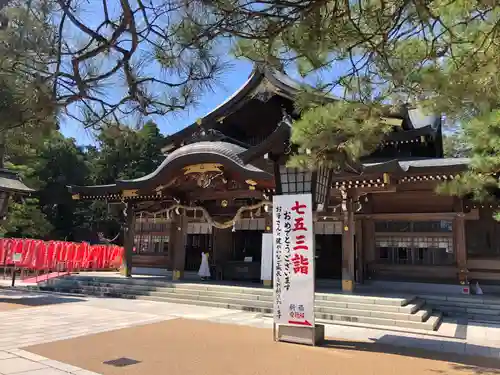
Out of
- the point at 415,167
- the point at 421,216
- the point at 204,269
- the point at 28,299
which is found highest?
the point at 415,167

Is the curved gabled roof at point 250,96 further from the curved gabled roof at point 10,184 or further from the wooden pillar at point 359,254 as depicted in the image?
the curved gabled roof at point 10,184

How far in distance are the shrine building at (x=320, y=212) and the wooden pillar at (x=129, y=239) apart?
38 mm

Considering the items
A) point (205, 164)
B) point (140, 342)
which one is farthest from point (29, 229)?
point (140, 342)

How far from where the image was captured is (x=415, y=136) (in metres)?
12.5

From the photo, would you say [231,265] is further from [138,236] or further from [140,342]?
[140,342]

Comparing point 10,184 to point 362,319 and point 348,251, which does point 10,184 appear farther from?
point 362,319

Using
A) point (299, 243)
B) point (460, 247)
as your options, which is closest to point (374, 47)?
point (299, 243)

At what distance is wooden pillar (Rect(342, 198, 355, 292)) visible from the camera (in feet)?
36.5

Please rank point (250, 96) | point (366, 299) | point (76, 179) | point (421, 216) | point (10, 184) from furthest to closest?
point (76, 179)
point (250, 96)
point (421, 216)
point (10, 184)
point (366, 299)

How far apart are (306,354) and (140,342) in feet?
8.67

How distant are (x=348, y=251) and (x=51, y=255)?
501 inches

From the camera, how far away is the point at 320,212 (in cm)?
955

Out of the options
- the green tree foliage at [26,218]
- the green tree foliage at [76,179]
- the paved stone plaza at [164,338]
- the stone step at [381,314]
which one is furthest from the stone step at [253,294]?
the green tree foliage at [76,179]

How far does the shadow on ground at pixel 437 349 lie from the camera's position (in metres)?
5.53
